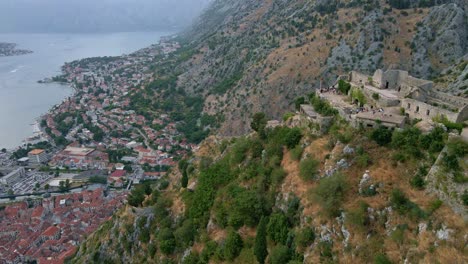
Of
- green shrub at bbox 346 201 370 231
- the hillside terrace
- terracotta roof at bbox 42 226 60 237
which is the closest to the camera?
green shrub at bbox 346 201 370 231

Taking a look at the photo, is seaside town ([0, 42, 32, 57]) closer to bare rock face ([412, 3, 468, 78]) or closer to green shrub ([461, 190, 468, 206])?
bare rock face ([412, 3, 468, 78])

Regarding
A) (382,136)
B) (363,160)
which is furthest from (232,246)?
(382,136)

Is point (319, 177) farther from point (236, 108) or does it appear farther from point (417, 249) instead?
point (236, 108)

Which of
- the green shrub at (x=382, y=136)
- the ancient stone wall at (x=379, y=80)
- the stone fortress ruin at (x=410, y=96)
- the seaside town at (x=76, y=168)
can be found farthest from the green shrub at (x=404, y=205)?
the seaside town at (x=76, y=168)

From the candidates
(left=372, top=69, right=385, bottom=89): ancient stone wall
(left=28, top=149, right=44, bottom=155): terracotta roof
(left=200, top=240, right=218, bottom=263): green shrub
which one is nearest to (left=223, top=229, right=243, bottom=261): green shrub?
(left=200, top=240, right=218, bottom=263): green shrub

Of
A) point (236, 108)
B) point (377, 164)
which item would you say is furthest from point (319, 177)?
point (236, 108)
